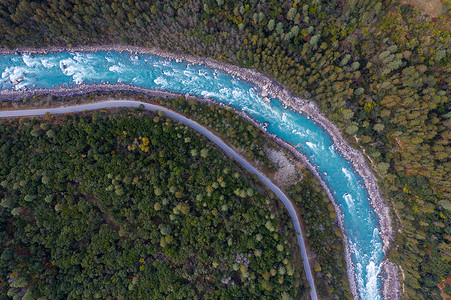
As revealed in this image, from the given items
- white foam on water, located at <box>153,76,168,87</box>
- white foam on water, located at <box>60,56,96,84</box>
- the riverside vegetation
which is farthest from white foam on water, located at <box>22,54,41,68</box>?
white foam on water, located at <box>153,76,168,87</box>

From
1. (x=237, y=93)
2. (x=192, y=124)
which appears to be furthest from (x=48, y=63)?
(x=237, y=93)

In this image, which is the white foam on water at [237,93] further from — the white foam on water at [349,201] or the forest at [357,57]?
the white foam on water at [349,201]

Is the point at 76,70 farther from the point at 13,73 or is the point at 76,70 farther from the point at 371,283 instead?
the point at 371,283

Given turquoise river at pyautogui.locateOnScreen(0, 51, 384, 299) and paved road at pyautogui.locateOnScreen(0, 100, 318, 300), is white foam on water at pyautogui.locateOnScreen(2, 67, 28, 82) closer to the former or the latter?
turquoise river at pyautogui.locateOnScreen(0, 51, 384, 299)

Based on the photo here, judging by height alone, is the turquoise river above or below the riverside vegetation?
above

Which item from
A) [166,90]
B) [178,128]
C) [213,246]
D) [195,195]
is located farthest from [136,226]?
[166,90]
